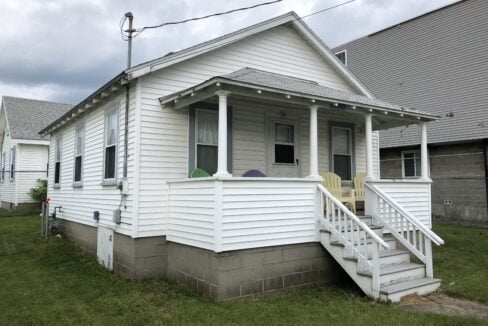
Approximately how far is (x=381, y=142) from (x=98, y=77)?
485 inches

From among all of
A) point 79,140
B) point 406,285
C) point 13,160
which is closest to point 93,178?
point 79,140

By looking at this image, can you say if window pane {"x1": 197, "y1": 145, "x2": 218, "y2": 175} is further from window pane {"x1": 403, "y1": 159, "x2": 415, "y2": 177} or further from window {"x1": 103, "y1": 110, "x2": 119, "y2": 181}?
window pane {"x1": 403, "y1": 159, "x2": 415, "y2": 177}

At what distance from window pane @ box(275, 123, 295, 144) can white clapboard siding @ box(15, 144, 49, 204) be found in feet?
49.7

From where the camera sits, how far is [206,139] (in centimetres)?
756

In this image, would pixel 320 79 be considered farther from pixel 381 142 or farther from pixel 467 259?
pixel 381 142

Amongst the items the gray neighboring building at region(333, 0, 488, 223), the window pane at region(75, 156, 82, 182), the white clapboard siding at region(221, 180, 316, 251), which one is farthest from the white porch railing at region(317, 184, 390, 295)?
the gray neighboring building at region(333, 0, 488, 223)

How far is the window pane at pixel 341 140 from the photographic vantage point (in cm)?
943

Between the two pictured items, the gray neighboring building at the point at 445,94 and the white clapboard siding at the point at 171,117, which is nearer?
the white clapboard siding at the point at 171,117

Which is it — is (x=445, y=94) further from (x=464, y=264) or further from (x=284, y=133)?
(x=284, y=133)

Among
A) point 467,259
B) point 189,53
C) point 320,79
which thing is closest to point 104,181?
point 189,53

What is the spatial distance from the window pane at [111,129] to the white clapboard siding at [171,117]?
4.44 ft

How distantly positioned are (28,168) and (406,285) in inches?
745

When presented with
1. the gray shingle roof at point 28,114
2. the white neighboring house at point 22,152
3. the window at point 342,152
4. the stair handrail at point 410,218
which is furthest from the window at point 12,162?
the stair handrail at point 410,218

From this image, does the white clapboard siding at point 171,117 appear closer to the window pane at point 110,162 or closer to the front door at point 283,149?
the front door at point 283,149
